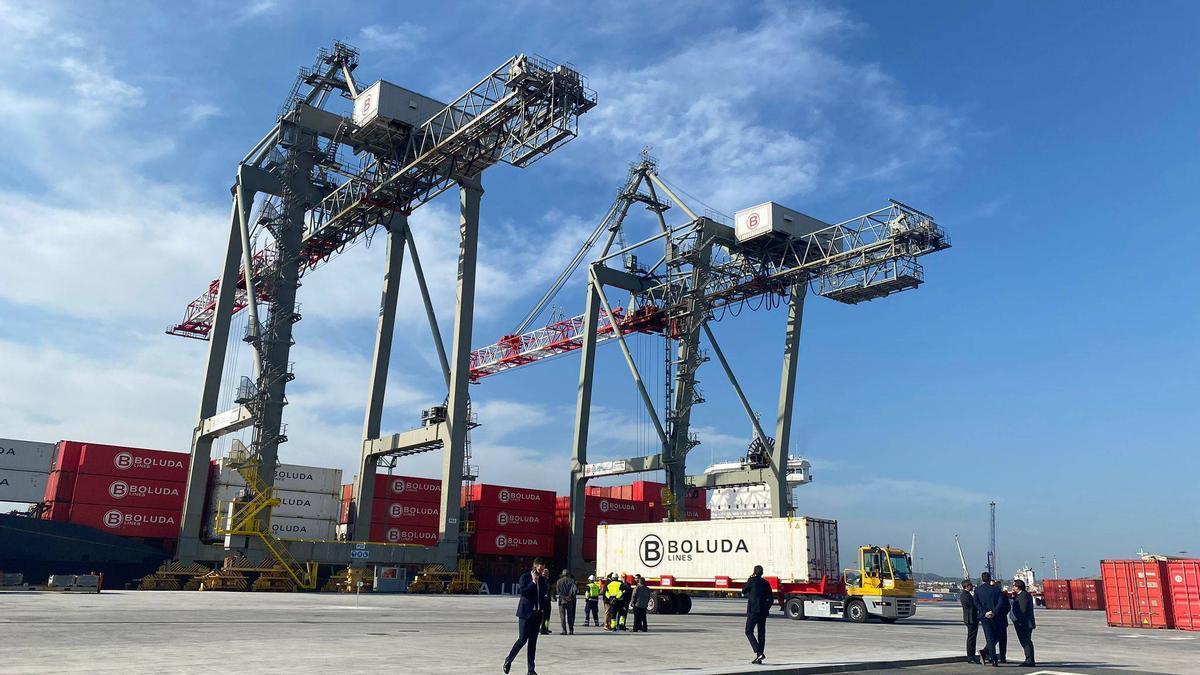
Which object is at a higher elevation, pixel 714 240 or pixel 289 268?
pixel 714 240

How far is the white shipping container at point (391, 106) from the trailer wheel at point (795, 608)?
951 inches

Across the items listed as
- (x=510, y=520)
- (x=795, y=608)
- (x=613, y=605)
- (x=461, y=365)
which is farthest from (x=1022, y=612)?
(x=510, y=520)

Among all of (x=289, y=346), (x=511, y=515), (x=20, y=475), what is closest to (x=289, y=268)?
(x=289, y=346)

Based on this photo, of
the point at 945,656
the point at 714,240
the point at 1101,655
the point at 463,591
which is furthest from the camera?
the point at 714,240

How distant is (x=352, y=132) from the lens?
1430 inches

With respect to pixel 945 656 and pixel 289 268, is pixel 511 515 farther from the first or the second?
pixel 945 656

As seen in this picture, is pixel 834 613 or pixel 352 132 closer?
pixel 834 613

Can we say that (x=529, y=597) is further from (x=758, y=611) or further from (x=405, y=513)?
(x=405, y=513)

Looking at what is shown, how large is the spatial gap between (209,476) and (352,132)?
18.6m

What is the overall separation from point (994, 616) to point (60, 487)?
3809 cm

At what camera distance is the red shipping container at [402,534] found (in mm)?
45544

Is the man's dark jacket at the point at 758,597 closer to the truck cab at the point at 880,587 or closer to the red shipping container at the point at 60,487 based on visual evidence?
the truck cab at the point at 880,587

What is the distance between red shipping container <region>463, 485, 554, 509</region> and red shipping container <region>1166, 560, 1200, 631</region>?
105ft

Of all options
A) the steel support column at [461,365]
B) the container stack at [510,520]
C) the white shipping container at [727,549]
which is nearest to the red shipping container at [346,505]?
the container stack at [510,520]
